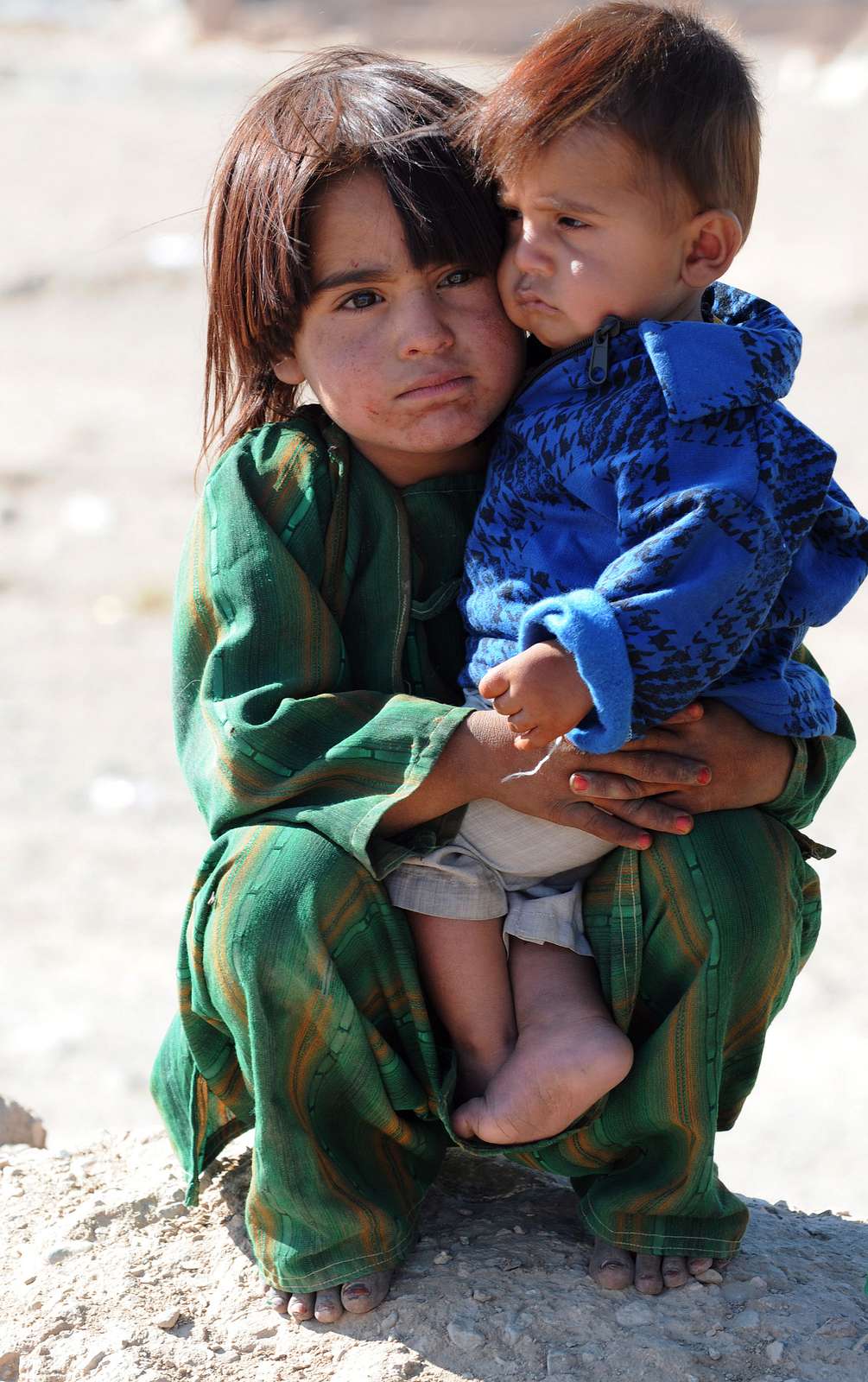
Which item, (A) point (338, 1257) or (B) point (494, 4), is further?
(B) point (494, 4)

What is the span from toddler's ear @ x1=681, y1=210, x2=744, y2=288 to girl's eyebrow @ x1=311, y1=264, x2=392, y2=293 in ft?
1.44

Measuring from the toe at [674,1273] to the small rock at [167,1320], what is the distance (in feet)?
2.33

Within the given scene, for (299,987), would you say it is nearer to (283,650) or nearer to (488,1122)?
(488,1122)

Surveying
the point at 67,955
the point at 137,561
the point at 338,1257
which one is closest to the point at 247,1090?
the point at 338,1257

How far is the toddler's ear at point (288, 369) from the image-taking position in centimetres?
254

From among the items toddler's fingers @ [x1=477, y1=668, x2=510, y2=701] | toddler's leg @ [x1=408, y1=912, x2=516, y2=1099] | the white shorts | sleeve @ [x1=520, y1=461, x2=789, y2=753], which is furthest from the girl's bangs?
toddler's leg @ [x1=408, y1=912, x2=516, y2=1099]

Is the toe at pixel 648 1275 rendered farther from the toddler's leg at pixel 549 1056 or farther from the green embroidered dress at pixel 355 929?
the toddler's leg at pixel 549 1056

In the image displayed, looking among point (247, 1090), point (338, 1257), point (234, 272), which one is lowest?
point (338, 1257)

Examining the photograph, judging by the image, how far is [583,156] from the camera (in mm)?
2125

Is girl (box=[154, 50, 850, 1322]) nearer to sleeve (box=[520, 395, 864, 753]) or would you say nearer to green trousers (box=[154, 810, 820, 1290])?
green trousers (box=[154, 810, 820, 1290])

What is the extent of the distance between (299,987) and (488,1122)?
12.7 inches

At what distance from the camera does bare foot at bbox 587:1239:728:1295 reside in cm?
229

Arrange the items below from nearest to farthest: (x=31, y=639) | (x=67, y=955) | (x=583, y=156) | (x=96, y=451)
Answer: (x=583, y=156), (x=67, y=955), (x=31, y=639), (x=96, y=451)

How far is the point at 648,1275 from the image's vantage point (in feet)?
7.50
